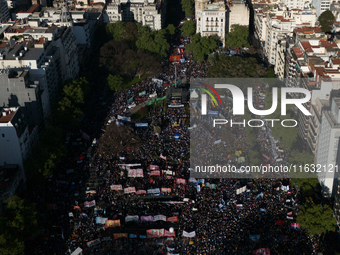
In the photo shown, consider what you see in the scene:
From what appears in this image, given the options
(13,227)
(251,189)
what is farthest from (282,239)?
(13,227)

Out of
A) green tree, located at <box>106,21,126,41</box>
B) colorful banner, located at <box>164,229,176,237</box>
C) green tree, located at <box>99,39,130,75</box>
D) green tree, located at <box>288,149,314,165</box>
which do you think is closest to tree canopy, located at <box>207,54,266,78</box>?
green tree, located at <box>99,39,130,75</box>

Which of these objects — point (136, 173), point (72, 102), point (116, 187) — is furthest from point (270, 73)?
point (116, 187)

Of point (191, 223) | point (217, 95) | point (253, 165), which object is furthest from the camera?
point (217, 95)

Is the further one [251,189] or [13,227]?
[251,189]

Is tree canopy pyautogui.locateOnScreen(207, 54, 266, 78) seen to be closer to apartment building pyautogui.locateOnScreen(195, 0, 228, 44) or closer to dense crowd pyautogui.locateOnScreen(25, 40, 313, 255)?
dense crowd pyautogui.locateOnScreen(25, 40, 313, 255)

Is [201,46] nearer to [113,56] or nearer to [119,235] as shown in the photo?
[113,56]

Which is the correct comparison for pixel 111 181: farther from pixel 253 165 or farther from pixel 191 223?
pixel 253 165
